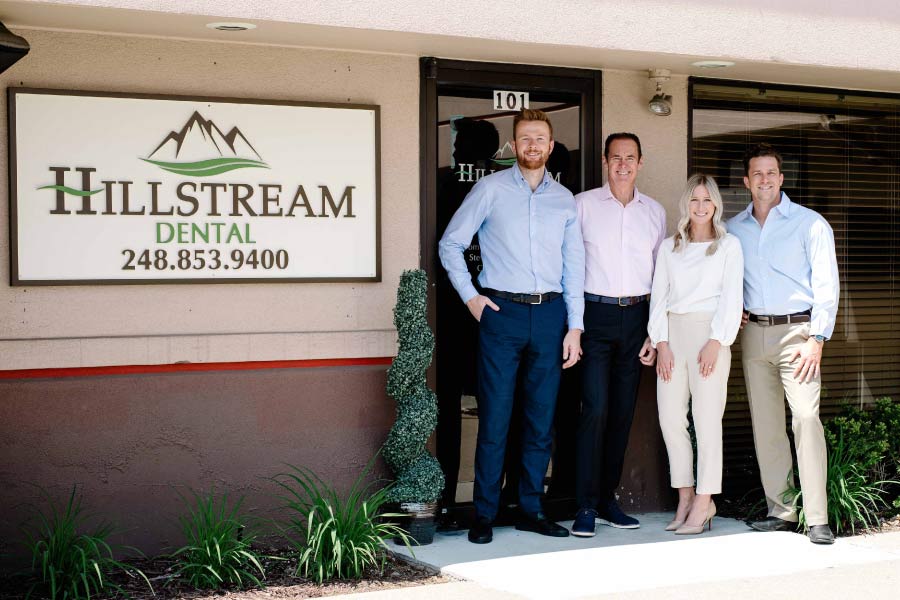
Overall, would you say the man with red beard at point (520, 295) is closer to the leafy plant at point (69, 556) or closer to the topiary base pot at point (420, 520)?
the topiary base pot at point (420, 520)

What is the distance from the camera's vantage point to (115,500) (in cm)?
595

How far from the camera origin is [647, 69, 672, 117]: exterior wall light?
23.1ft

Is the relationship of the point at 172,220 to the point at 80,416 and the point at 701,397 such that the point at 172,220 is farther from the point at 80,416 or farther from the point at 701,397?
the point at 701,397

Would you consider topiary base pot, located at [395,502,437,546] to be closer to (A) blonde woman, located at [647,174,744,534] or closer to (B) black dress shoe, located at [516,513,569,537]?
(B) black dress shoe, located at [516,513,569,537]

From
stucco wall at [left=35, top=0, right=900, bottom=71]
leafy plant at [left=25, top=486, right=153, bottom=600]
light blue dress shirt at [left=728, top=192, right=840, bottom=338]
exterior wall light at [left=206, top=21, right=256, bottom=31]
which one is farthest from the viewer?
light blue dress shirt at [left=728, top=192, right=840, bottom=338]

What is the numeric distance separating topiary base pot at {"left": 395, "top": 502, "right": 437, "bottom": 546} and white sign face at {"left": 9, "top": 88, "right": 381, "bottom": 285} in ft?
4.25

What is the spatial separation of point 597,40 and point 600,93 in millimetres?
838

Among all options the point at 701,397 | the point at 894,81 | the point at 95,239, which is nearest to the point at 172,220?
the point at 95,239

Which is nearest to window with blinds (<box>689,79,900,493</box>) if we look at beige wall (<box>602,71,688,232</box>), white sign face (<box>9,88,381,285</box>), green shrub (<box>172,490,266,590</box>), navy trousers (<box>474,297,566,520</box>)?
beige wall (<box>602,71,688,232</box>)

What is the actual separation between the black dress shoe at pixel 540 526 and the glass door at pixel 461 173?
0.21 meters

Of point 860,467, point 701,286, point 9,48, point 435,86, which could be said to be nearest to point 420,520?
point 701,286

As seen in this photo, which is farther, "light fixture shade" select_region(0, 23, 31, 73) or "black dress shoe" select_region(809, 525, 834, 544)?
"black dress shoe" select_region(809, 525, 834, 544)

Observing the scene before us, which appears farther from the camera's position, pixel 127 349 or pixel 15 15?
pixel 127 349

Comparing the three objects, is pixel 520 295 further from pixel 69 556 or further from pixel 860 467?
pixel 69 556
